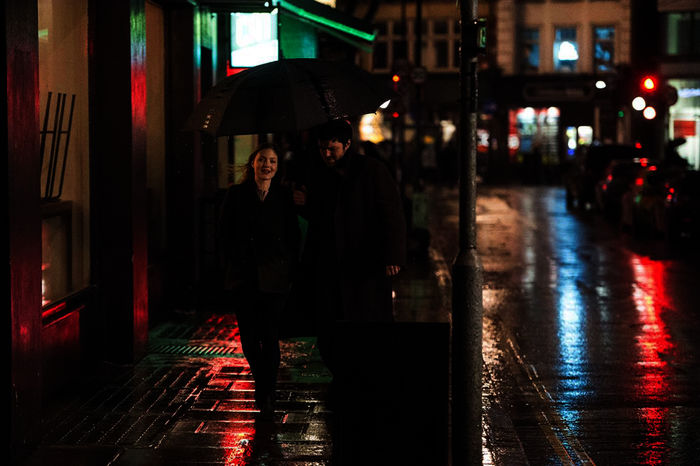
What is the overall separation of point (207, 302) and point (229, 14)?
3.65 m

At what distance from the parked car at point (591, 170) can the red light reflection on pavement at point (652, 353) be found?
14.8 m

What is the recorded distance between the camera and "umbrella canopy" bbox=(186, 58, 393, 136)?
723 cm

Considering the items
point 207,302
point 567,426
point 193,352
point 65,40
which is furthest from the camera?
point 207,302

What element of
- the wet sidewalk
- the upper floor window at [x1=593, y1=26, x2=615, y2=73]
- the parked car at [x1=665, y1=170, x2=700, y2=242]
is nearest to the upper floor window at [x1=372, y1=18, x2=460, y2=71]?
the upper floor window at [x1=593, y1=26, x2=615, y2=73]

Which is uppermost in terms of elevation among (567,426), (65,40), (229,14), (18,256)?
(229,14)

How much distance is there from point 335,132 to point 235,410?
209 cm

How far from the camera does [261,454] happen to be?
6684mm

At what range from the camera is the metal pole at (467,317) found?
5.95 meters

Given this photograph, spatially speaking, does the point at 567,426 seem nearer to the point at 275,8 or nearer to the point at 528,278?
the point at 275,8

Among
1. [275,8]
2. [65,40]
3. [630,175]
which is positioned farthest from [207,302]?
[630,175]

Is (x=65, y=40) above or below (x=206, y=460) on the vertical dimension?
above

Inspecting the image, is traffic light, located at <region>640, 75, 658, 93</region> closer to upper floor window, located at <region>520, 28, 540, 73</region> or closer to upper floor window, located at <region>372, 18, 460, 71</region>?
upper floor window, located at <region>520, 28, 540, 73</region>

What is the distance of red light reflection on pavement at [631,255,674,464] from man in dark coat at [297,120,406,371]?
6.33 ft

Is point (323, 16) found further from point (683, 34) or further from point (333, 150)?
point (683, 34)
